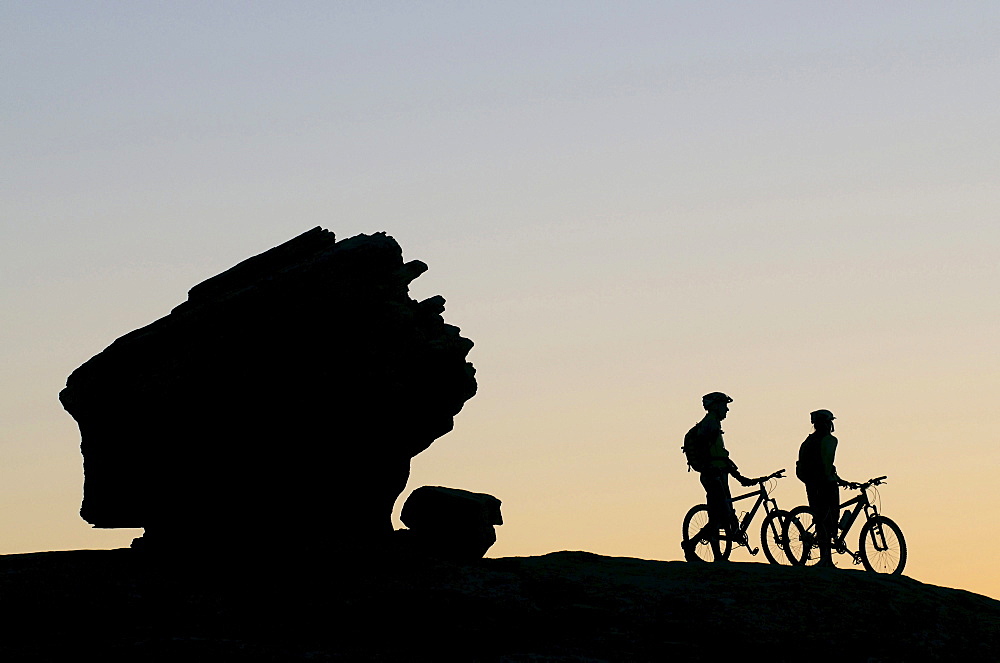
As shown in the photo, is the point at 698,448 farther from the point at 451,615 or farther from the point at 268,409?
the point at 268,409

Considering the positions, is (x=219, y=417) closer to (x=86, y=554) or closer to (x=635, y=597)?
(x=86, y=554)

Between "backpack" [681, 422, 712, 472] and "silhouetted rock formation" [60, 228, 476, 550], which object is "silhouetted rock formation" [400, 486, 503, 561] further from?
"backpack" [681, 422, 712, 472]

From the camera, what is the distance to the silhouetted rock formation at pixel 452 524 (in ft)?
72.0

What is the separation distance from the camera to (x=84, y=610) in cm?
1833

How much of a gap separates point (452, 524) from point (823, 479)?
6739 millimetres

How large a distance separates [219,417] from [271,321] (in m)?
1.59

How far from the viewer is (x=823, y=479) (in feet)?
78.7

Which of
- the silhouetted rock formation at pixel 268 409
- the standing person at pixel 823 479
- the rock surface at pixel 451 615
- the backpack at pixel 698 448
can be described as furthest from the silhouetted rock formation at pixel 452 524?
the standing person at pixel 823 479

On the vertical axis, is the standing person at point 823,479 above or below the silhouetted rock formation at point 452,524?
above

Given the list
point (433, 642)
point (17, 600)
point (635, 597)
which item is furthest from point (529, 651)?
point (17, 600)

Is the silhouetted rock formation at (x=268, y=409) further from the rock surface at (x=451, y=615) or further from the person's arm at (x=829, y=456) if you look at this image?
the person's arm at (x=829, y=456)

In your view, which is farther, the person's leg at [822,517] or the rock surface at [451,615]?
the person's leg at [822,517]

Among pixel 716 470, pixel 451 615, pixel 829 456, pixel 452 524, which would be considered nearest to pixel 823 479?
pixel 829 456

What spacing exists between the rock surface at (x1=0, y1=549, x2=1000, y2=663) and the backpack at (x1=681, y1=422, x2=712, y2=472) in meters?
3.09
